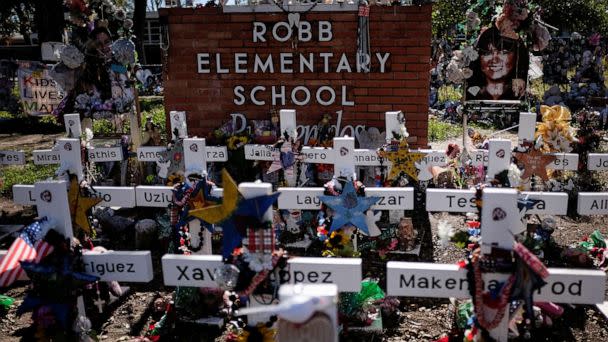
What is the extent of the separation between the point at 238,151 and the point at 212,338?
4.05 metres

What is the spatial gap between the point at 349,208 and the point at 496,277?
5.42 ft

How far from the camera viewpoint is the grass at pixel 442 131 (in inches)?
518

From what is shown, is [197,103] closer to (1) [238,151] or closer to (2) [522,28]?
(1) [238,151]

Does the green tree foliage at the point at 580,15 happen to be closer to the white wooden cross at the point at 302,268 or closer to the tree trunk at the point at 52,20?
the tree trunk at the point at 52,20

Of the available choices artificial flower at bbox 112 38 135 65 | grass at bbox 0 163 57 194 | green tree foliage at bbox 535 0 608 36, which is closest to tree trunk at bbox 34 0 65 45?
grass at bbox 0 163 57 194

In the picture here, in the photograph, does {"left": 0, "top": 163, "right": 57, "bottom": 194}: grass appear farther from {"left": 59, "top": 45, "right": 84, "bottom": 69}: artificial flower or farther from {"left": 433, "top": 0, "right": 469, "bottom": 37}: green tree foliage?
{"left": 433, "top": 0, "right": 469, "bottom": 37}: green tree foliage

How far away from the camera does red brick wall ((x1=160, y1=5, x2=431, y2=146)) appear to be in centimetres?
838

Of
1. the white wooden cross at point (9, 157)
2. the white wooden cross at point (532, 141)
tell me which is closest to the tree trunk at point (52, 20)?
the white wooden cross at point (9, 157)

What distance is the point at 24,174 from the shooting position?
35.6 ft

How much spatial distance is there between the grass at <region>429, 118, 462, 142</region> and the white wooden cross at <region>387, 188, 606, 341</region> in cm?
965

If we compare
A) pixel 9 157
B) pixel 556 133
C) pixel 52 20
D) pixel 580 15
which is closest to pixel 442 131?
pixel 556 133

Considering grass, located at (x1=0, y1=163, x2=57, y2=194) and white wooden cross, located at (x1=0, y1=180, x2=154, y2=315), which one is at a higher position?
white wooden cross, located at (x1=0, y1=180, x2=154, y2=315)

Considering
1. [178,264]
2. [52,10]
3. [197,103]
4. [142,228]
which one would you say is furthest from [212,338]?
[52,10]

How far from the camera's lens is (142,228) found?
6.88 m
